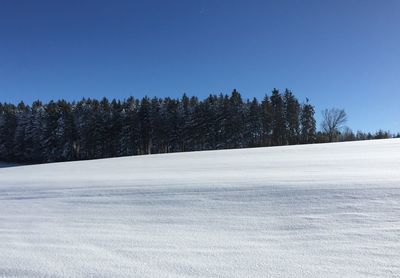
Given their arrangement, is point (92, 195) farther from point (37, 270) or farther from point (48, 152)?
point (48, 152)

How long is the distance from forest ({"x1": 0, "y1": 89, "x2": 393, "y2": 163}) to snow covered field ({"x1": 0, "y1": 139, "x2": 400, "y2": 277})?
162 feet

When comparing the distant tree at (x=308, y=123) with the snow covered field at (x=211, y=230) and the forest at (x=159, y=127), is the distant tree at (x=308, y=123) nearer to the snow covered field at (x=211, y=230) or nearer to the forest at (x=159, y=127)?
the forest at (x=159, y=127)

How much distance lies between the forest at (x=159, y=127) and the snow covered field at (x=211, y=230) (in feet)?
162

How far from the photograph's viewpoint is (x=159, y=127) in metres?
55.8

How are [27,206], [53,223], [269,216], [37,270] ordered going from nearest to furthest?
[37,270] < [269,216] < [53,223] < [27,206]

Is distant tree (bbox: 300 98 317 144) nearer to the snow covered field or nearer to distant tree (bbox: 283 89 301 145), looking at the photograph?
distant tree (bbox: 283 89 301 145)

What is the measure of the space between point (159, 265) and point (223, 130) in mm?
52399

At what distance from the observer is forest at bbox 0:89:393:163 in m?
55.1

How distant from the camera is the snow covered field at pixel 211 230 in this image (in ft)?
9.72

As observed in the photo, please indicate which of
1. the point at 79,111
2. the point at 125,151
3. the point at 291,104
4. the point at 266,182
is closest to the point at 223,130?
the point at 291,104

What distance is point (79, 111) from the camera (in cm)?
5794

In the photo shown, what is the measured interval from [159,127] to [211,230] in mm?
52540

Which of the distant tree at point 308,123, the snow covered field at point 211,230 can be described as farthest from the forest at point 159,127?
the snow covered field at point 211,230

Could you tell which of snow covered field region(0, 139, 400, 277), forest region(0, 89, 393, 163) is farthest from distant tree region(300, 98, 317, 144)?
snow covered field region(0, 139, 400, 277)
